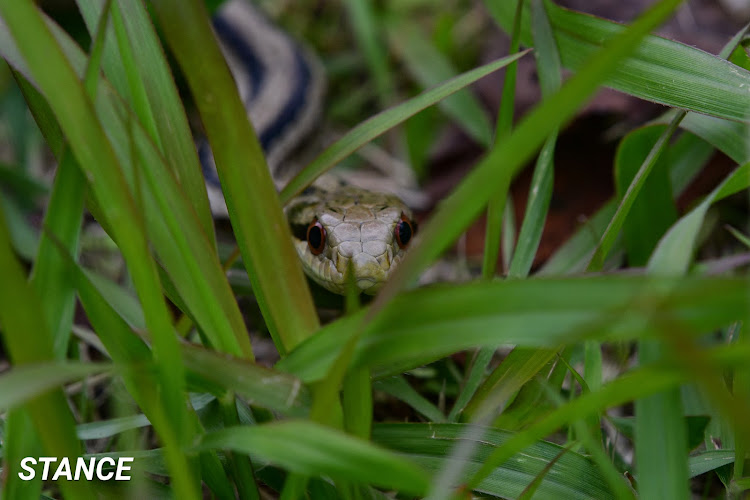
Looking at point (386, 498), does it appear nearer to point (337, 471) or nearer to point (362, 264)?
point (337, 471)

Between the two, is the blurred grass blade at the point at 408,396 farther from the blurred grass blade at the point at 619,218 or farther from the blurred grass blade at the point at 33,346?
the blurred grass blade at the point at 33,346

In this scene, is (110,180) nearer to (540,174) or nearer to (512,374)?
(512,374)

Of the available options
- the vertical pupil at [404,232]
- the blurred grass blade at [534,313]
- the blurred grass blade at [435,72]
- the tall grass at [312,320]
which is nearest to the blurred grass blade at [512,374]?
the tall grass at [312,320]

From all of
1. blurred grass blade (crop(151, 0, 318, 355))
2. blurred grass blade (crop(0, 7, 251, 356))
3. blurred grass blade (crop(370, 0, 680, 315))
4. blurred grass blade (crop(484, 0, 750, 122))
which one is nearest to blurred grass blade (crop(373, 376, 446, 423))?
blurred grass blade (crop(151, 0, 318, 355))

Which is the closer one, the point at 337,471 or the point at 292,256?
the point at 337,471

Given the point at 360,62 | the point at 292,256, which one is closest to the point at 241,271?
the point at 292,256
